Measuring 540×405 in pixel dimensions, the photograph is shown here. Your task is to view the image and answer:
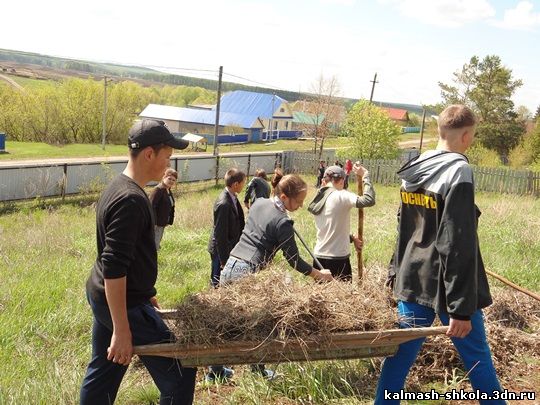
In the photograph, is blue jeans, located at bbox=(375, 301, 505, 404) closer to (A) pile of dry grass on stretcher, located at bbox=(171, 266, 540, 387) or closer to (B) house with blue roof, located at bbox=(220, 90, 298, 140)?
(A) pile of dry grass on stretcher, located at bbox=(171, 266, 540, 387)

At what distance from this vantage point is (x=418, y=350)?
3174 mm

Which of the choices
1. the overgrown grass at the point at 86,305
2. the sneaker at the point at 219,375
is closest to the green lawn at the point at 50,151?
the overgrown grass at the point at 86,305

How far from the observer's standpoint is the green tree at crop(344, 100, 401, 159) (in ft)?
111

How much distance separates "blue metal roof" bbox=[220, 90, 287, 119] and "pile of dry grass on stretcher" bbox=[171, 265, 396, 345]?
6341cm

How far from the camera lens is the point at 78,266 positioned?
6.90m

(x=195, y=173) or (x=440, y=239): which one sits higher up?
(x=440, y=239)

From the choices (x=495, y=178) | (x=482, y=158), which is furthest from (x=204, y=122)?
(x=495, y=178)

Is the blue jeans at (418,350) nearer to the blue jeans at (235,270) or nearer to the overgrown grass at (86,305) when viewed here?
the overgrown grass at (86,305)

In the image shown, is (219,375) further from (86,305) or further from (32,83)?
(32,83)

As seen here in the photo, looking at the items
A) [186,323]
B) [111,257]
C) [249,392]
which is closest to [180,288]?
[249,392]

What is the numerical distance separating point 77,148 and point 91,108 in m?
7.42

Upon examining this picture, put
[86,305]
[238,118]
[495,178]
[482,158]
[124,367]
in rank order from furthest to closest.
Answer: [238,118], [482,158], [495,178], [86,305], [124,367]

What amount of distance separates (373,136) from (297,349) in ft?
105

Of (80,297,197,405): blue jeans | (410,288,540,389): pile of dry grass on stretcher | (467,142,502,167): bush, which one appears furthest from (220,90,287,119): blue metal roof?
(80,297,197,405): blue jeans
